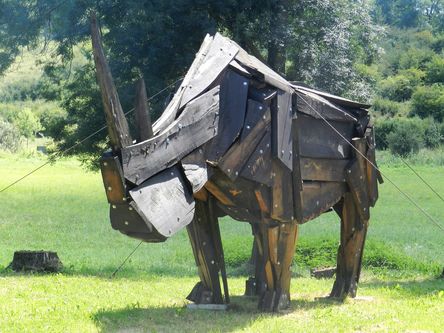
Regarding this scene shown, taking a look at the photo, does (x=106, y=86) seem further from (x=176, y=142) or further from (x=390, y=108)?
(x=390, y=108)

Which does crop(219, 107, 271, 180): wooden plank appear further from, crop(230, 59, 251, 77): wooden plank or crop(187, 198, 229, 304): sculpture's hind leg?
crop(187, 198, 229, 304): sculpture's hind leg

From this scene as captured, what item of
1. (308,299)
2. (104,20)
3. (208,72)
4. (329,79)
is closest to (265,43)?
(329,79)

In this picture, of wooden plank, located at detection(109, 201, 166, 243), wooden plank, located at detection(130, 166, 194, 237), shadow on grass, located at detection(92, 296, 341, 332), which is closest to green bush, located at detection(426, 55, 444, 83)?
shadow on grass, located at detection(92, 296, 341, 332)

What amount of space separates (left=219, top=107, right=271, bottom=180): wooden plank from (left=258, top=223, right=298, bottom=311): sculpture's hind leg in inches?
37.3

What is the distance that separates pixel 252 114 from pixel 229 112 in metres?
0.27

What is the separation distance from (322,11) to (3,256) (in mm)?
7475

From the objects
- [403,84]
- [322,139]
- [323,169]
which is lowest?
[403,84]

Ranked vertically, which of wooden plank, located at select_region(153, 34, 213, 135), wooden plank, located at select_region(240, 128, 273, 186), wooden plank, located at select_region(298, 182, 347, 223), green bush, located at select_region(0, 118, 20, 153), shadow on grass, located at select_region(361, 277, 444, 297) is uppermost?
wooden plank, located at select_region(153, 34, 213, 135)

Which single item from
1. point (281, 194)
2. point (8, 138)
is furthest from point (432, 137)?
point (281, 194)

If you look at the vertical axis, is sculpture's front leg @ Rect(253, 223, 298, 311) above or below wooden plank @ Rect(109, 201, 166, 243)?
below

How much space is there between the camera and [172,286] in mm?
11336

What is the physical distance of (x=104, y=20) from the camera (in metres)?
15.7

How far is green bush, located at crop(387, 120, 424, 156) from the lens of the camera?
37.0m

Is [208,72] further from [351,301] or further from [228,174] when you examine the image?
[351,301]
